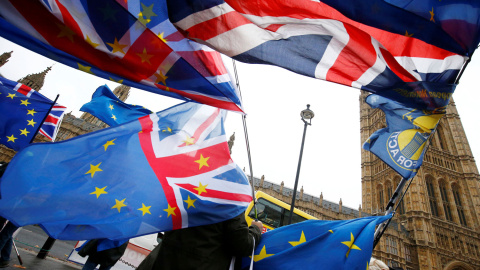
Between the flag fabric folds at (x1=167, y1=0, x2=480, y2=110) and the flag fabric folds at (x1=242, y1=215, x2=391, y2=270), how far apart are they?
1586 mm

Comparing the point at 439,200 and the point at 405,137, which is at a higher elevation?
the point at 439,200

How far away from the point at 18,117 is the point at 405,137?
7.52m

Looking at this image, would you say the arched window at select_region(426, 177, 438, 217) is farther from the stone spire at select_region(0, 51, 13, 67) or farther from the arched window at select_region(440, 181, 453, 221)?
the stone spire at select_region(0, 51, 13, 67)

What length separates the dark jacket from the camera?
2014mm

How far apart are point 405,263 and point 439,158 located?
21992 mm

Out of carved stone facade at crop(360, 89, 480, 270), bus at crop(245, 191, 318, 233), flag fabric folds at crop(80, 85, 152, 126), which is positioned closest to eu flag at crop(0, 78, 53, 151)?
flag fabric folds at crop(80, 85, 152, 126)

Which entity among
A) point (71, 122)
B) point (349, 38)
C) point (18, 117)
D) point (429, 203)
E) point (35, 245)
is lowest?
point (35, 245)

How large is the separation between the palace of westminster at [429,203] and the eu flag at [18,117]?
121 ft

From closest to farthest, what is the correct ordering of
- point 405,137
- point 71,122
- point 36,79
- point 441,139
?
1. point 405,137
2. point 441,139
3. point 36,79
4. point 71,122

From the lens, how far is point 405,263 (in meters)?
30.2

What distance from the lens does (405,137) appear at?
2.99m

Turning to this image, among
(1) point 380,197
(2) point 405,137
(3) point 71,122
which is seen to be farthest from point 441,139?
(3) point 71,122

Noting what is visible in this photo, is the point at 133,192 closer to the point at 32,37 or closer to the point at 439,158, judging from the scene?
the point at 32,37

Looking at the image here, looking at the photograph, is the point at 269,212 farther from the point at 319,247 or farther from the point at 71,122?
the point at 71,122
